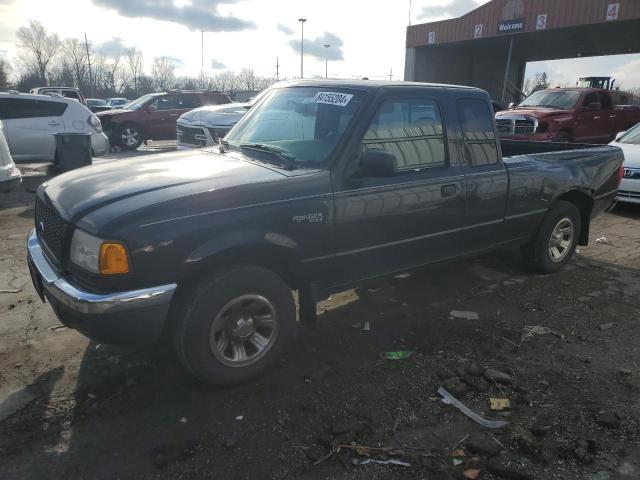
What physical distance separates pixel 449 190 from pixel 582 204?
2.50 metres

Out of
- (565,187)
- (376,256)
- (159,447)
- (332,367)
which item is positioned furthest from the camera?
(565,187)

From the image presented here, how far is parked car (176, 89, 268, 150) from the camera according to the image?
1123cm

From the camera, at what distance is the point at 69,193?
10.4 ft

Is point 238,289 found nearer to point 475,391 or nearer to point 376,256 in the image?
point 376,256

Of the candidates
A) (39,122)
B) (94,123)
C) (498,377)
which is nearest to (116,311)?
(498,377)

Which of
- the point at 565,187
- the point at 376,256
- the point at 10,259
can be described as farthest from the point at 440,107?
the point at 10,259

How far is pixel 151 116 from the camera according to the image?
53.8ft

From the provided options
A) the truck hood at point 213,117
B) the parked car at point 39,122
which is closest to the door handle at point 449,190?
the truck hood at point 213,117

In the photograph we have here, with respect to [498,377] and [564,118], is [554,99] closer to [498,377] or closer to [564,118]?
[564,118]

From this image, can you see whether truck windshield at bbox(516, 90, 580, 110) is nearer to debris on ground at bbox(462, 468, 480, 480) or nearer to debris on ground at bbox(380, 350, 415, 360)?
debris on ground at bbox(380, 350, 415, 360)

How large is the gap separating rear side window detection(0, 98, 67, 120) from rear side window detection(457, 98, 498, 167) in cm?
1021

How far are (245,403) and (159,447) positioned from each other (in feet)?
1.90

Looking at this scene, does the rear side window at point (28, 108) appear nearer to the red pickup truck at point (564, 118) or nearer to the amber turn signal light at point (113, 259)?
the amber turn signal light at point (113, 259)

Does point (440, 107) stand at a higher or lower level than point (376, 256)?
higher
